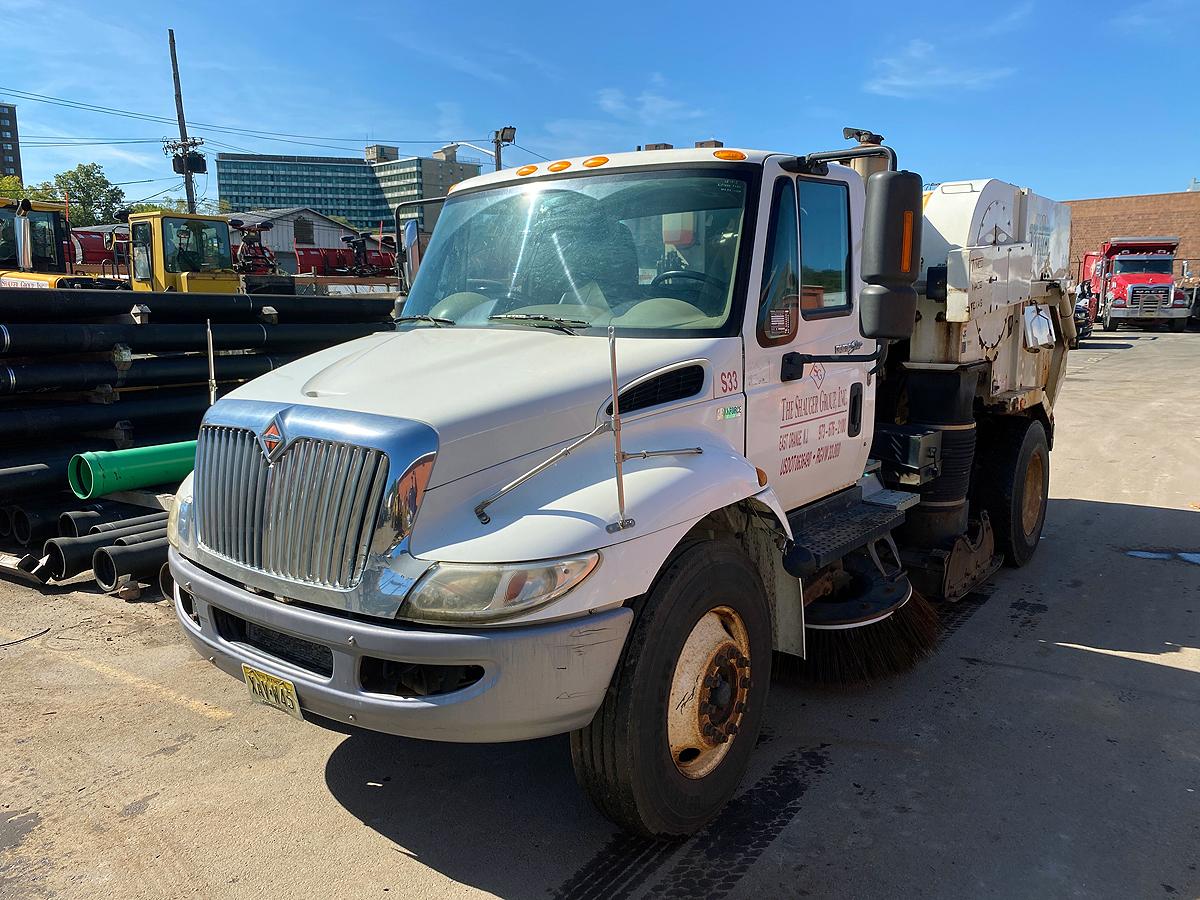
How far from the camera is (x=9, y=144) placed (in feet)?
469

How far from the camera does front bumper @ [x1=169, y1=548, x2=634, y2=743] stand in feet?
8.55

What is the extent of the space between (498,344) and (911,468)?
3004 mm

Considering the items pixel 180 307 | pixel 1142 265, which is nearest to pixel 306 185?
pixel 1142 265

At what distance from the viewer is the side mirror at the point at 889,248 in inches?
136

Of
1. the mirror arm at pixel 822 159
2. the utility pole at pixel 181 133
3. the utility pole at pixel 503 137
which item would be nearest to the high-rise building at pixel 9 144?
the utility pole at pixel 181 133

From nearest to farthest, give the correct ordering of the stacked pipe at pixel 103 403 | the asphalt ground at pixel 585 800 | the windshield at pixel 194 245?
the asphalt ground at pixel 585 800
the stacked pipe at pixel 103 403
the windshield at pixel 194 245

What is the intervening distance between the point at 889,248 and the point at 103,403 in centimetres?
664

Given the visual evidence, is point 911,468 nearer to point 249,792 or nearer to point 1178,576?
point 1178,576

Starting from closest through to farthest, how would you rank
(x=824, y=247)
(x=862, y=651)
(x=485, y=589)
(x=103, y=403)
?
(x=485, y=589)
(x=824, y=247)
(x=862, y=651)
(x=103, y=403)

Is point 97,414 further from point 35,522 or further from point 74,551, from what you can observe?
point 74,551

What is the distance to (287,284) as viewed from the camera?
19656 mm

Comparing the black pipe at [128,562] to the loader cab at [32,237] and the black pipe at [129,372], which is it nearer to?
the black pipe at [129,372]

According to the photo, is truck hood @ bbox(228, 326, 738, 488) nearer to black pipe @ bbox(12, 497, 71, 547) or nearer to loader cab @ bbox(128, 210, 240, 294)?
black pipe @ bbox(12, 497, 71, 547)

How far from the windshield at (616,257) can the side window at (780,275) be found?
0.17 meters
